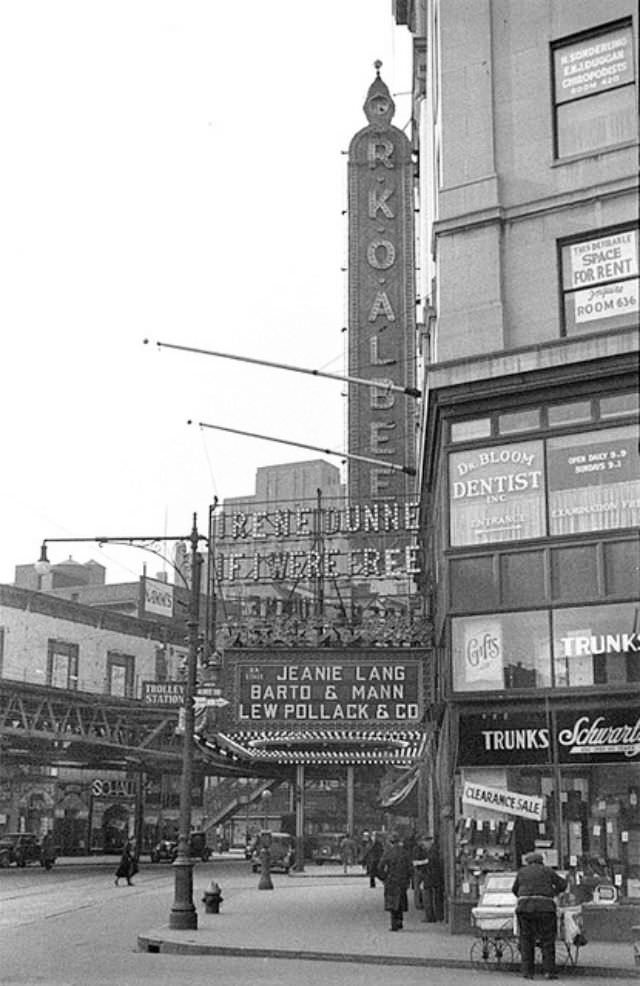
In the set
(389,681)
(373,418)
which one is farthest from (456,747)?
(373,418)

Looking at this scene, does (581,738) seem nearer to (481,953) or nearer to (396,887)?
(481,953)

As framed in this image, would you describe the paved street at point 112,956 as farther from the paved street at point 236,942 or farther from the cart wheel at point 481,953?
the cart wheel at point 481,953

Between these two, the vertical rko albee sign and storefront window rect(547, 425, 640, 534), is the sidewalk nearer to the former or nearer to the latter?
storefront window rect(547, 425, 640, 534)

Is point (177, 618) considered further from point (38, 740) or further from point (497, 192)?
point (497, 192)

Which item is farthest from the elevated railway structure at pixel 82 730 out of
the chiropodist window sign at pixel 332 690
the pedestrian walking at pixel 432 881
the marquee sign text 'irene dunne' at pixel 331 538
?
the pedestrian walking at pixel 432 881

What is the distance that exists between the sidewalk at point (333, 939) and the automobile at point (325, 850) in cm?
3203

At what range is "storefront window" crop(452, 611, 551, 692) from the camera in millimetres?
21984

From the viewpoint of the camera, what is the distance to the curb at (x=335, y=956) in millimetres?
17641

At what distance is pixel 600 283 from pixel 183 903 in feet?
43.5

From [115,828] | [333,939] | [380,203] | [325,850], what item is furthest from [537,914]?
[115,828]

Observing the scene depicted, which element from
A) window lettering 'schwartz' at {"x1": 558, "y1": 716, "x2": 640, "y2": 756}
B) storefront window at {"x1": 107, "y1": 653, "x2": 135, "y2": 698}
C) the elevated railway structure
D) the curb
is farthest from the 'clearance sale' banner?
storefront window at {"x1": 107, "y1": 653, "x2": 135, "y2": 698}

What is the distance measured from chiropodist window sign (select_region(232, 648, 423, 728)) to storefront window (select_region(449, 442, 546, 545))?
12.6 ft

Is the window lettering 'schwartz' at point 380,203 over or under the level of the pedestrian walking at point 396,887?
over

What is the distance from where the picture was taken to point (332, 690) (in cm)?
2550
